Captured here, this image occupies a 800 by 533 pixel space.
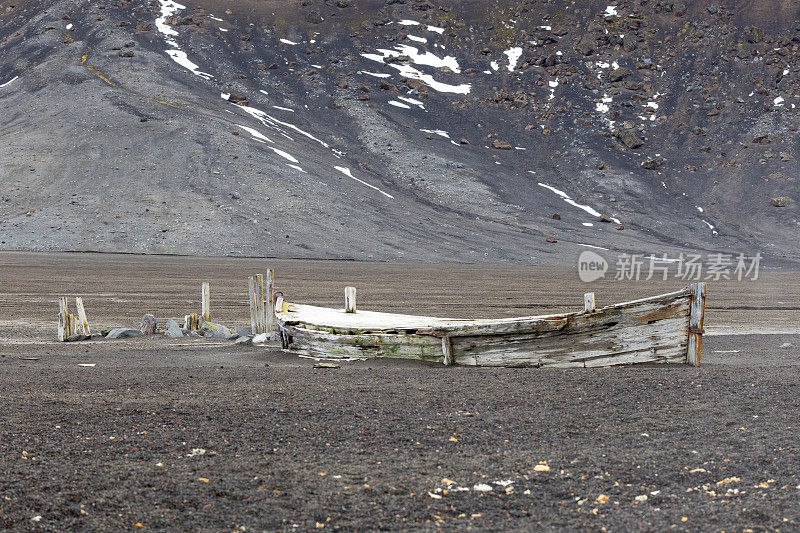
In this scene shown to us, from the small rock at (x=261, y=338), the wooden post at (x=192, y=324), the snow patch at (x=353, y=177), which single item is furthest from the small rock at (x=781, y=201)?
the small rock at (x=261, y=338)

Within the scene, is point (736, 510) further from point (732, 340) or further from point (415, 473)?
point (732, 340)

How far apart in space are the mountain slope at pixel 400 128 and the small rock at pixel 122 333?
1310 inches

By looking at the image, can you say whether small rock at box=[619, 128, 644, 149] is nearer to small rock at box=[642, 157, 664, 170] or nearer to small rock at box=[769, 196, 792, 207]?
small rock at box=[642, 157, 664, 170]

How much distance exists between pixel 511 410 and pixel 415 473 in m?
2.61

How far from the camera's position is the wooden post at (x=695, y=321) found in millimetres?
11570

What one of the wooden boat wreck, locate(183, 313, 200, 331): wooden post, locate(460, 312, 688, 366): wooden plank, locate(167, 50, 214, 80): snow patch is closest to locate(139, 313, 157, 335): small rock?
locate(183, 313, 200, 331): wooden post

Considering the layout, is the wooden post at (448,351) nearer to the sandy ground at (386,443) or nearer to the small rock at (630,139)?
the sandy ground at (386,443)

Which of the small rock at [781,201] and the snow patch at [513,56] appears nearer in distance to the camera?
the small rock at [781,201]

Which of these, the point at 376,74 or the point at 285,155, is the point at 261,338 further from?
the point at 376,74

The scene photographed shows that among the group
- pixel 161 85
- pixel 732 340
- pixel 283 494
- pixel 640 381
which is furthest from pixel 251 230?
pixel 283 494

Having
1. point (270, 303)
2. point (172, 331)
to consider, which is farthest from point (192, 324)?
point (270, 303)

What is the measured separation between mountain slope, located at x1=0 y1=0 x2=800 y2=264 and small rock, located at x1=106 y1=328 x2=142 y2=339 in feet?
109

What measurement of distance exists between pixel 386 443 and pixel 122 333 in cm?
1043

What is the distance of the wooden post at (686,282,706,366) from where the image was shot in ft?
38.0
